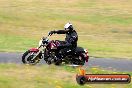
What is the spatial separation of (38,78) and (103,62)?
809 cm

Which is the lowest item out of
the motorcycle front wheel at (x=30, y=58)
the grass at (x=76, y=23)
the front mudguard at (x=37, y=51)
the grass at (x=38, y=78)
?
the grass at (x=38, y=78)

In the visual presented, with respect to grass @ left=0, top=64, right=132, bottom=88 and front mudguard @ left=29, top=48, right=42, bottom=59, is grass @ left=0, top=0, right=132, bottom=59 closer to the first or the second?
front mudguard @ left=29, top=48, right=42, bottom=59

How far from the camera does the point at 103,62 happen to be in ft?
74.6

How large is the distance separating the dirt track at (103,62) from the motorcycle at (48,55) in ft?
2.15

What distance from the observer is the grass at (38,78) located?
46.8 feet

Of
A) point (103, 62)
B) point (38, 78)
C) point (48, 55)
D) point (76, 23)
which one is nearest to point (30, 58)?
point (48, 55)

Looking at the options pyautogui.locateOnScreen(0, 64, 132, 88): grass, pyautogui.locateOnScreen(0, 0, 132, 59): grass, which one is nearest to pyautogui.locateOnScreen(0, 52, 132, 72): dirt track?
pyautogui.locateOnScreen(0, 0, 132, 59): grass

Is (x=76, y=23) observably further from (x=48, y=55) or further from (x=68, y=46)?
(x=48, y=55)

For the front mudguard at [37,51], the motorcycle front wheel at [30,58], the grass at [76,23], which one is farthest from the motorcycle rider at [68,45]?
the grass at [76,23]

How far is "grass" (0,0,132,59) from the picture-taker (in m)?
29.6

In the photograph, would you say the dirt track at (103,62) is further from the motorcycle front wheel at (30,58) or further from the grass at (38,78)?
the grass at (38,78)

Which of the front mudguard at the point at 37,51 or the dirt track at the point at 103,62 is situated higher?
the front mudguard at the point at 37,51

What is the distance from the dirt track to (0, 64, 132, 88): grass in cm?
390

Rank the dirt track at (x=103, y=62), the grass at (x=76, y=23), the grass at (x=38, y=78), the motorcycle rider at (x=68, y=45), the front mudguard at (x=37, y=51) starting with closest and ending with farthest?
the grass at (x=38, y=78), the front mudguard at (x=37, y=51), the motorcycle rider at (x=68, y=45), the dirt track at (x=103, y=62), the grass at (x=76, y=23)
